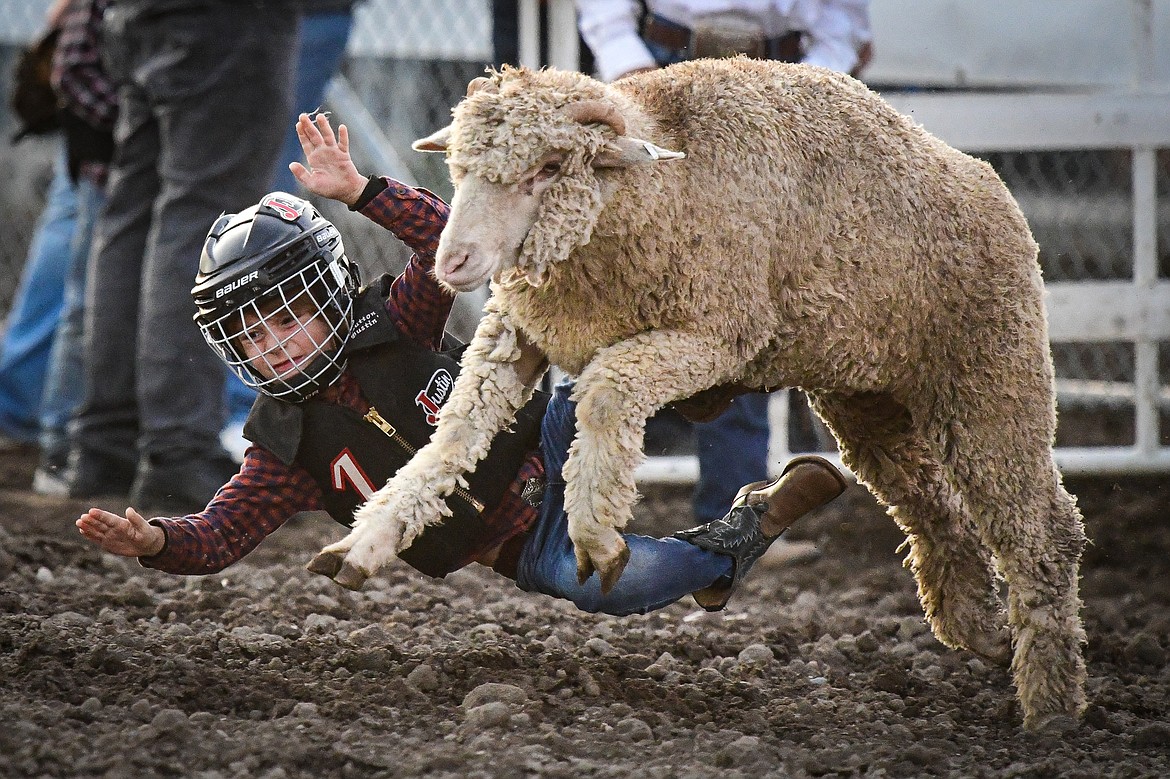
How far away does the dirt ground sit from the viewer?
260 cm

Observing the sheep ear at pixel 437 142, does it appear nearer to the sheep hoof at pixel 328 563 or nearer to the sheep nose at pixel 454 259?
the sheep nose at pixel 454 259

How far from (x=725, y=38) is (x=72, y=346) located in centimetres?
329

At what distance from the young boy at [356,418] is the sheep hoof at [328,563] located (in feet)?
1.92

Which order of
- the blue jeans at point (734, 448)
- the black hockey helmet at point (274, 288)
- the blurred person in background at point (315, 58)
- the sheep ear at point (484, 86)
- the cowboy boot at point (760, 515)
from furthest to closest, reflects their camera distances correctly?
the blurred person in background at point (315, 58) → the blue jeans at point (734, 448) → the cowboy boot at point (760, 515) → the black hockey helmet at point (274, 288) → the sheep ear at point (484, 86)

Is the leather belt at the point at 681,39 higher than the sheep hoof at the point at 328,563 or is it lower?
higher

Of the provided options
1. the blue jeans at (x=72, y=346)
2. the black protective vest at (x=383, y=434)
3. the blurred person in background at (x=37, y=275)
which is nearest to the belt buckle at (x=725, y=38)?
the black protective vest at (x=383, y=434)

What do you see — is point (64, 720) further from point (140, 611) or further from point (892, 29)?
point (892, 29)

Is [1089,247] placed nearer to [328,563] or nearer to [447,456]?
[447,456]

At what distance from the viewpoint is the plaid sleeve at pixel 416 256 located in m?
3.12

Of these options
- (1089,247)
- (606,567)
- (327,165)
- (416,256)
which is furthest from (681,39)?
(1089,247)

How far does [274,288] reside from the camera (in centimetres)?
301

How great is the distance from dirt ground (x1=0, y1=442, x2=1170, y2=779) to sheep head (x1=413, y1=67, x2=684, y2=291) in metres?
0.90

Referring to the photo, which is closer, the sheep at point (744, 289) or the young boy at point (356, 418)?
the sheep at point (744, 289)

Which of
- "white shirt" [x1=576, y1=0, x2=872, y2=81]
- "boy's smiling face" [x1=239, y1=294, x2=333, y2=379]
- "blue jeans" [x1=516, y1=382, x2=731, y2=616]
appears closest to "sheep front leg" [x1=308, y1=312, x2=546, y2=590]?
"blue jeans" [x1=516, y1=382, x2=731, y2=616]
